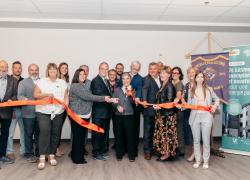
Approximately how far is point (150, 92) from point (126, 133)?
2.73 ft

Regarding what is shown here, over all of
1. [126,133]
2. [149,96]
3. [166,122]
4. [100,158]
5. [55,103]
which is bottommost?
[100,158]

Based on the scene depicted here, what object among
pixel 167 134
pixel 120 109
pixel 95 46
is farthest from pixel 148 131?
pixel 95 46

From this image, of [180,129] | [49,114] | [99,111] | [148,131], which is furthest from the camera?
[180,129]

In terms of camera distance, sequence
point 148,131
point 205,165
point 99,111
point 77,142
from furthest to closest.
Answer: point 148,131
point 99,111
point 77,142
point 205,165

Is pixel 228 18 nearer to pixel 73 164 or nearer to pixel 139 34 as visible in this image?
pixel 139 34

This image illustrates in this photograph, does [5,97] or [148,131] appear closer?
[5,97]

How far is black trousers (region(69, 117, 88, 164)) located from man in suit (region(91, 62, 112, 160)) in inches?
14.0

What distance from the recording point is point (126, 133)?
4.96m

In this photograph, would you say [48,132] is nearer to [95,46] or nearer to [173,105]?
[173,105]

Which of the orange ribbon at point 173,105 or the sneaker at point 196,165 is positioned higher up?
the orange ribbon at point 173,105

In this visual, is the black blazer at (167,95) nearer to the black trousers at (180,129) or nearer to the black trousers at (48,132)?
the black trousers at (180,129)

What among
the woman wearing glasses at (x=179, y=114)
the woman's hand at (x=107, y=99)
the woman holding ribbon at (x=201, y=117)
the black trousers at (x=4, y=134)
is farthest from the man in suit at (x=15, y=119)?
the woman holding ribbon at (x=201, y=117)

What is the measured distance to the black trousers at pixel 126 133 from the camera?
4.91 metres

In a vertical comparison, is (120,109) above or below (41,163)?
above
